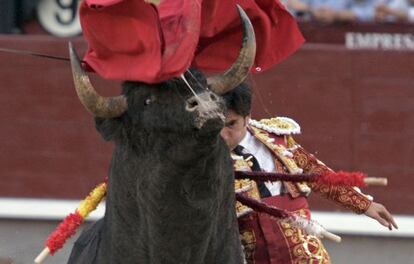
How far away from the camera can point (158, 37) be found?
306 cm

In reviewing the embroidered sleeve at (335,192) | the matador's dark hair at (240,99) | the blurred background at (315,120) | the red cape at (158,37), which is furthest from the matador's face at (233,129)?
the blurred background at (315,120)

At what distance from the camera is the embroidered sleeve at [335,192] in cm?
377

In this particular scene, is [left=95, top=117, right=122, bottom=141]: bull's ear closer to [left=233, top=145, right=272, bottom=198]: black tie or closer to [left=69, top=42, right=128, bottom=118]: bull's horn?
[left=69, top=42, right=128, bottom=118]: bull's horn

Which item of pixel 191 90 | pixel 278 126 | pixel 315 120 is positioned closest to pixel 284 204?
pixel 278 126

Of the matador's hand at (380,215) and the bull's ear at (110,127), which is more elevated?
the bull's ear at (110,127)

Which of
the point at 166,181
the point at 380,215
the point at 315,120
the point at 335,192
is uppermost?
the point at 166,181

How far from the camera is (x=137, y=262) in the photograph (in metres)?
3.18

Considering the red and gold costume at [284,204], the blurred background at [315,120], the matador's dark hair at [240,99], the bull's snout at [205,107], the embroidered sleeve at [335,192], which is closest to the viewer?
the bull's snout at [205,107]

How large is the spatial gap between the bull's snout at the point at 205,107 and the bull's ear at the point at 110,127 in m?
0.23

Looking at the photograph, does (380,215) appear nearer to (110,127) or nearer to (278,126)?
(278,126)

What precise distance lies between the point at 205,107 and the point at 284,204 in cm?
92

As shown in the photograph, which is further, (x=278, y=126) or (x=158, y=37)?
(x=278, y=126)

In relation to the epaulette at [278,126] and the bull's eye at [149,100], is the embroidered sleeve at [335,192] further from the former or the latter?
the bull's eye at [149,100]

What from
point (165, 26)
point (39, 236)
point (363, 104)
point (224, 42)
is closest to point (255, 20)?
point (224, 42)
